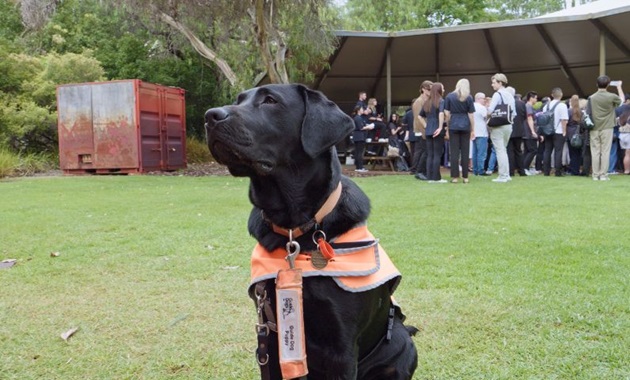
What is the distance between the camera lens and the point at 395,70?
21.4 m

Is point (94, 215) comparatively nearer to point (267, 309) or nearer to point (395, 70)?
point (267, 309)

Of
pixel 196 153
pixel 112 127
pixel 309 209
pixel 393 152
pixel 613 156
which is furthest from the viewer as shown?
pixel 196 153

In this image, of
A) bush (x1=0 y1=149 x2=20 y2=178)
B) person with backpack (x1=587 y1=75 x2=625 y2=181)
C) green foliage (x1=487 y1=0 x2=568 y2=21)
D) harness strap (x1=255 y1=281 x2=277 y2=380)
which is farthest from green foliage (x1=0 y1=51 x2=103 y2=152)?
green foliage (x1=487 y1=0 x2=568 y2=21)

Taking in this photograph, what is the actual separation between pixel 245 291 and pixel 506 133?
886 centimetres

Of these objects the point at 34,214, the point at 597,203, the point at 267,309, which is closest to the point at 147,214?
the point at 34,214

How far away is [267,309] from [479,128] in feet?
37.0

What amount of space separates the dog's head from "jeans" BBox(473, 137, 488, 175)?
11.1 metres

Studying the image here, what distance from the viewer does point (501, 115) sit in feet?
35.9

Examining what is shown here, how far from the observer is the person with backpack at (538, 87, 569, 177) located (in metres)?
12.4

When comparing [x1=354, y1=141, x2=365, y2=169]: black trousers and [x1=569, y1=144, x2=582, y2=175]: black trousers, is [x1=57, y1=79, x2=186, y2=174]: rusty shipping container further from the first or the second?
[x1=569, y1=144, x2=582, y2=175]: black trousers

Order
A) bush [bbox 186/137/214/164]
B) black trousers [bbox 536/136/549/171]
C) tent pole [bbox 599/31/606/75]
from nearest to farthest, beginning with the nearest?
black trousers [bbox 536/136/549/171]
tent pole [bbox 599/31/606/75]
bush [bbox 186/137/214/164]

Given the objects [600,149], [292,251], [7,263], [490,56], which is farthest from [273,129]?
[490,56]

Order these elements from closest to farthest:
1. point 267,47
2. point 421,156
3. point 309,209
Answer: point 309,209 → point 421,156 → point 267,47

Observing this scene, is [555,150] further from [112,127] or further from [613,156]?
[112,127]
